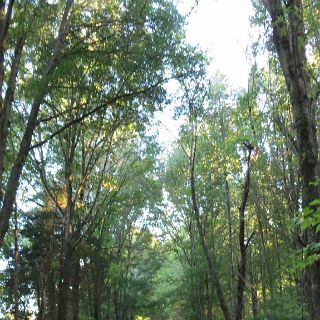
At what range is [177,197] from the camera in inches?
840

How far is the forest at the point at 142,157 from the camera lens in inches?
227

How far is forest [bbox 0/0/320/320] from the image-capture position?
5766 millimetres

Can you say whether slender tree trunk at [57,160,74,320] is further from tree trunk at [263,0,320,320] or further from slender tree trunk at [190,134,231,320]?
tree trunk at [263,0,320,320]

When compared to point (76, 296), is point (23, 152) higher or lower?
higher

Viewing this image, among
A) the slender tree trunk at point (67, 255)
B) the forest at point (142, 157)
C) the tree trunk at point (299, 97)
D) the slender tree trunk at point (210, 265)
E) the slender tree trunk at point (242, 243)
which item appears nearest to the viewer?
the tree trunk at point (299, 97)

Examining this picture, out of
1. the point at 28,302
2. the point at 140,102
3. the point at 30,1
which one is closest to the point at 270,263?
the point at 28,302

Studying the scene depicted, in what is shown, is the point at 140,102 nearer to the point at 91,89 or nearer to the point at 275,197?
the point at 91,89

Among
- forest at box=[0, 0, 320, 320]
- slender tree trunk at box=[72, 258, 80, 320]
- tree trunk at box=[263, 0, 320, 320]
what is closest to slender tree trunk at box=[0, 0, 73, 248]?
forest at box=[0, 0, 320, 320]

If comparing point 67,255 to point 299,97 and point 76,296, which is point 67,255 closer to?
point 76,296

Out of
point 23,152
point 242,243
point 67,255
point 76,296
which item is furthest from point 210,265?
point 23,152

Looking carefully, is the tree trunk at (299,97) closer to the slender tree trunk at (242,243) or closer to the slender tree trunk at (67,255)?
the slender tree trunk at (242,243)

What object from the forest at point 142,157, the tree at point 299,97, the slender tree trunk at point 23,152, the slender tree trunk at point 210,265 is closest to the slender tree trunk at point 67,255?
the forest at point 142,157

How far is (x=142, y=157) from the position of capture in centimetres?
1669

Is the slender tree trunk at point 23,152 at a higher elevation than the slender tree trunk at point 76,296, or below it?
higher
